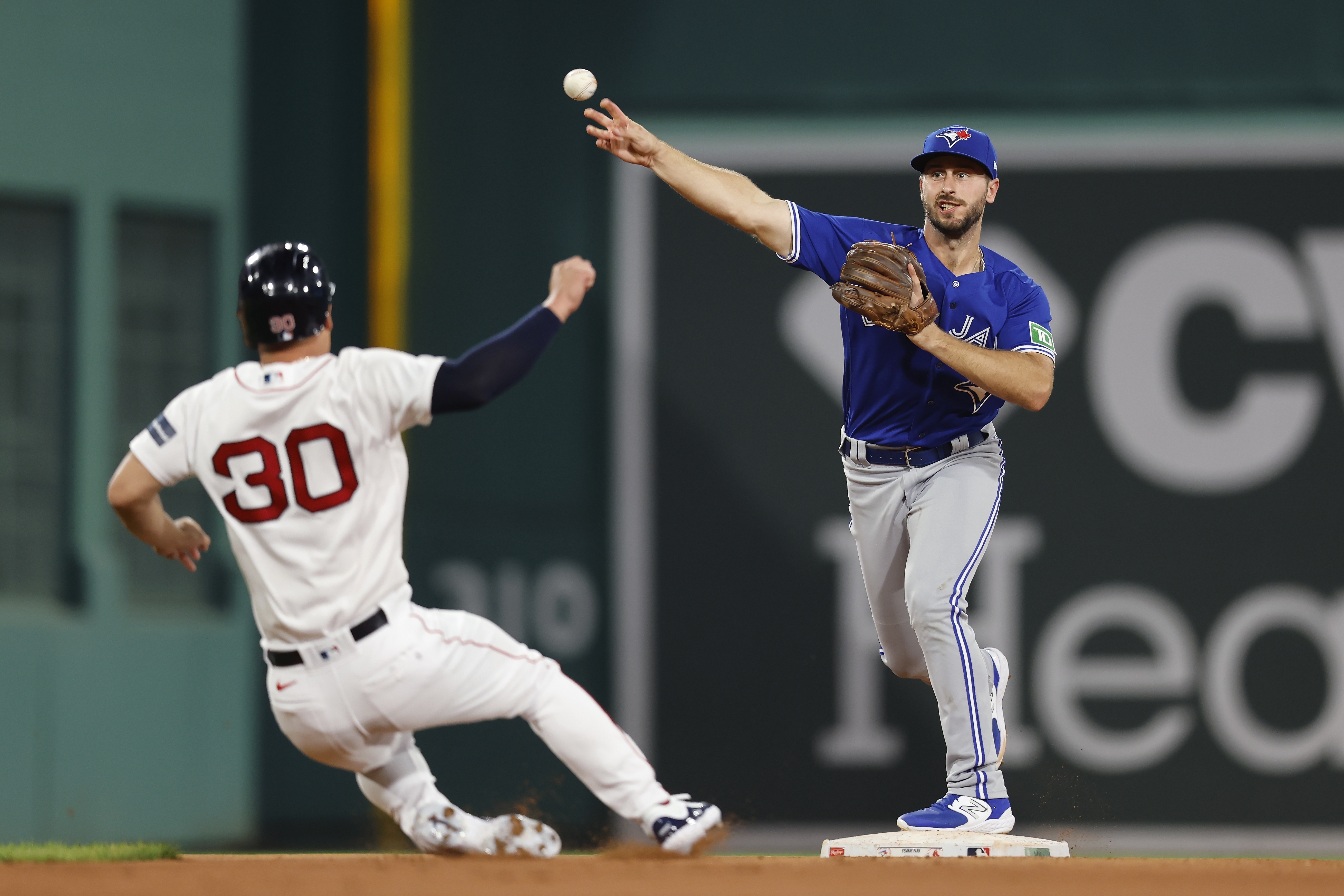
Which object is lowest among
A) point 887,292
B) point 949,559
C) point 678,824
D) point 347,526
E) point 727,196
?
point 678,824

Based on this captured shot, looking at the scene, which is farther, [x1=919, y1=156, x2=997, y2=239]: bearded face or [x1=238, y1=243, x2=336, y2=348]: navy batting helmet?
[x1=919, y1=156, x2=997, y2=239]: bearded face

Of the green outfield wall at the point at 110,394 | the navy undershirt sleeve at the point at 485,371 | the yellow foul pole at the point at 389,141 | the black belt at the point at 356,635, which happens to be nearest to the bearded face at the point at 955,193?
the navy undershirt sleeve at the point at 485,371

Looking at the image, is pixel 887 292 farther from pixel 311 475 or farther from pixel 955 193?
pixel 311 475

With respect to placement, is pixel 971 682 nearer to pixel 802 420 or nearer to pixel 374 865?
pixel 374 865

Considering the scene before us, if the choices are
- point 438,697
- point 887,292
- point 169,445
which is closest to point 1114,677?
point 887,292

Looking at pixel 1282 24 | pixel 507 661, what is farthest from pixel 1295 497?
pixel 507 661

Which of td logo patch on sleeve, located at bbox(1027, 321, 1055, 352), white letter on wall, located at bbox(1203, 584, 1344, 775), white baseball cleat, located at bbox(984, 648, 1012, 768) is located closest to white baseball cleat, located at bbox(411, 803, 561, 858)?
white baseball cleat, located at bbox(984, 648, 1012, 768)

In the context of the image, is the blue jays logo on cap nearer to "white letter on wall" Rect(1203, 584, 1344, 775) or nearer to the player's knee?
the player's knee
